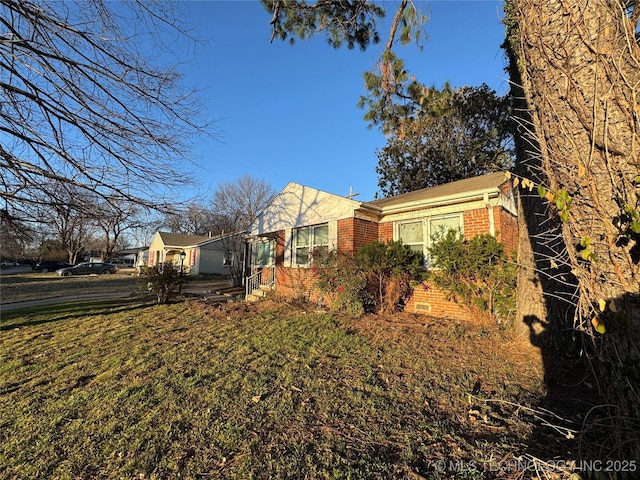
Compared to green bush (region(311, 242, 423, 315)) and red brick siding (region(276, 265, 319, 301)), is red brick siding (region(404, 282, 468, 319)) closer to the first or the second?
green bush (region(311, 242, 423, 315))

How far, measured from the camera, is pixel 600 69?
1.73m

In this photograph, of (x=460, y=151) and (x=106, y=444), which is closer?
(x=106, y=444)

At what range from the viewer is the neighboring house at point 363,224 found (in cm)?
752

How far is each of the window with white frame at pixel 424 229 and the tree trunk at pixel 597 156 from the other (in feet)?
20.6

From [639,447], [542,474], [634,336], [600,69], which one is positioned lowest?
[542,474]

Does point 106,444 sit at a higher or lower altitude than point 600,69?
lower

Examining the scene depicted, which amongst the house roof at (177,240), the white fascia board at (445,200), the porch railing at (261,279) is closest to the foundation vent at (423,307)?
the white fascia board at (445,200)

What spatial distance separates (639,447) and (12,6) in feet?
23.4

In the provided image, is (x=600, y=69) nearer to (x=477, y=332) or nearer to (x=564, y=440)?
(x=564, y=440)

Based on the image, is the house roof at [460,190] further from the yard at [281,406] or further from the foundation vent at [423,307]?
the yard at [281,406]

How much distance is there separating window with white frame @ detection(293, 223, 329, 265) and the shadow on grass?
17.2ft

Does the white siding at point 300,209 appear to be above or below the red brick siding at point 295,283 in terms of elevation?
above

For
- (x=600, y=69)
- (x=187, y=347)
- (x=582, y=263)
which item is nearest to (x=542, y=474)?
(x=582, y=263)

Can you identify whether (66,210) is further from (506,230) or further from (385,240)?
(506,230)
